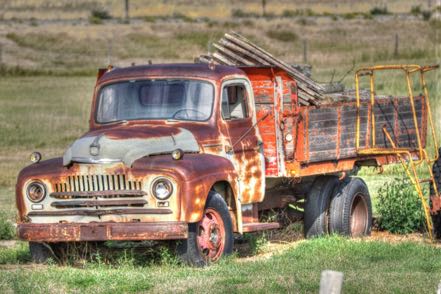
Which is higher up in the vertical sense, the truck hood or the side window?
the side window

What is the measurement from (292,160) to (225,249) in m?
1.99

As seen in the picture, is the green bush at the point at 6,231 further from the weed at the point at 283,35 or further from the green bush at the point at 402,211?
the weed at the point at 283,35

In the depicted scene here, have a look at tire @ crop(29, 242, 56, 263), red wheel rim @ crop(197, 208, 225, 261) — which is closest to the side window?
red wheel rim @ crop(197, 208, 225, 261)

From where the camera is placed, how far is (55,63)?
5088 centimetres

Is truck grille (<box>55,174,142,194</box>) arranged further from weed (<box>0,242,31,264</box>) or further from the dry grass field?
weed (<box>0,242,31,264</box>)

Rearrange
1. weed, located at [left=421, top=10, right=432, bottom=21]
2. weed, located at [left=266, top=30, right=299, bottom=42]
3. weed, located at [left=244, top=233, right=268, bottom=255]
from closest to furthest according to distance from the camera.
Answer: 1. weed, located at [left=244, top=233, right=268, bottom=255]
2. weed, located at [left=266, top=30, right=299, bottom=42]
3. weed, located at [left=421, top=10, right=432, bottom=21]

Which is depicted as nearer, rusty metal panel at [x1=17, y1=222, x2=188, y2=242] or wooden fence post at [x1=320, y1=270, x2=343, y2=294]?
wooden fence post at [x1=320, y1=270, x2=343, y2=294]

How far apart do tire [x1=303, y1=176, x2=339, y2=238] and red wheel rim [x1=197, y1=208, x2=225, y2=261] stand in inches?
112

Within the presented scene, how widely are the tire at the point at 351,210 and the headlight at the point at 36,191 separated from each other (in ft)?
13.8

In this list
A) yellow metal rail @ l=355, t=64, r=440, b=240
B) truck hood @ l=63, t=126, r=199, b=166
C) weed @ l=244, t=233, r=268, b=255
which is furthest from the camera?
yellow metal rail @ l=355, t=64, r=440, b=240

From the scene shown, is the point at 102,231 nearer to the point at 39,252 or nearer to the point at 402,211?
the point at 39,252

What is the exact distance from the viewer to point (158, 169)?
12.5m

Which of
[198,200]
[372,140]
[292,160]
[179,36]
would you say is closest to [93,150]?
[198,200]

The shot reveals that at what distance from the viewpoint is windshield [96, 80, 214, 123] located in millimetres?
13766
